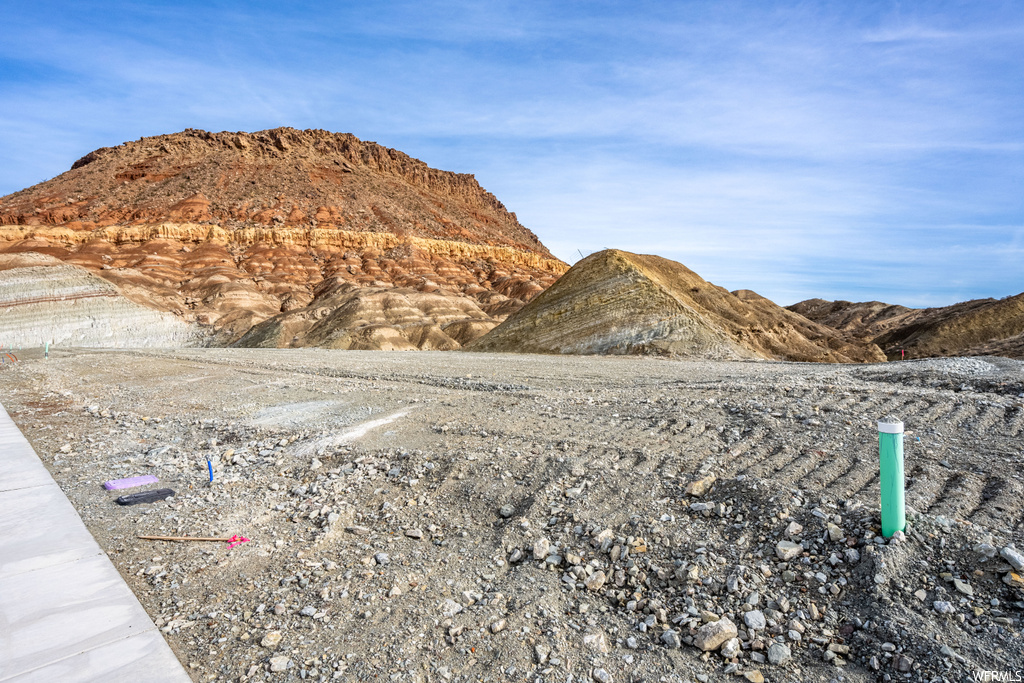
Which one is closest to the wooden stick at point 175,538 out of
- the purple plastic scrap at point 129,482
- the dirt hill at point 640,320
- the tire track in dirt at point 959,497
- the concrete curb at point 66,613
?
the concrete curb at point 66,613

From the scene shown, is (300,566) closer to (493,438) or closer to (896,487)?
(493,438)

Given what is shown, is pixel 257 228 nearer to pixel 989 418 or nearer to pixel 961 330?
pixel 961 330

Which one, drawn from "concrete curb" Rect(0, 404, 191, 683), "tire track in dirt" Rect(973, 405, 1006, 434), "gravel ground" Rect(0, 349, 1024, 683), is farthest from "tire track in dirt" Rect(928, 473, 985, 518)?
"concrete curb" Rect(0, 404, 191, 683)

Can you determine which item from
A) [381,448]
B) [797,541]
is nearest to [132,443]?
[381,448]

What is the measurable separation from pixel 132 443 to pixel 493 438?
573cm

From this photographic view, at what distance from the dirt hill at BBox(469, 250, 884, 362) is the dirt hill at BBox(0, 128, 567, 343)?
87.4 ft

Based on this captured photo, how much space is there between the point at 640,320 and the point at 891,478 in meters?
22.9

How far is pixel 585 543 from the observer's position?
4500mm

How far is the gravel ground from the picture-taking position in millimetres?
3400

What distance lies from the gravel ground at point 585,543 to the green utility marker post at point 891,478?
0.12m

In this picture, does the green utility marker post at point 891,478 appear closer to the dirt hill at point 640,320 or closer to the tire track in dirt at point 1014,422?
the tire track in dirt at point 1014,422

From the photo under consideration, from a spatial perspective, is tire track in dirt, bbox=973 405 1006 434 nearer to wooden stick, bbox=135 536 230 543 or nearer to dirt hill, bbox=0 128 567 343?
wooden stick, bbox=135 536 230 543

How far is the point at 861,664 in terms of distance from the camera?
3.18m

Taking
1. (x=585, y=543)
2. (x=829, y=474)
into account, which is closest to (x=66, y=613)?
(x=585, y=543)
